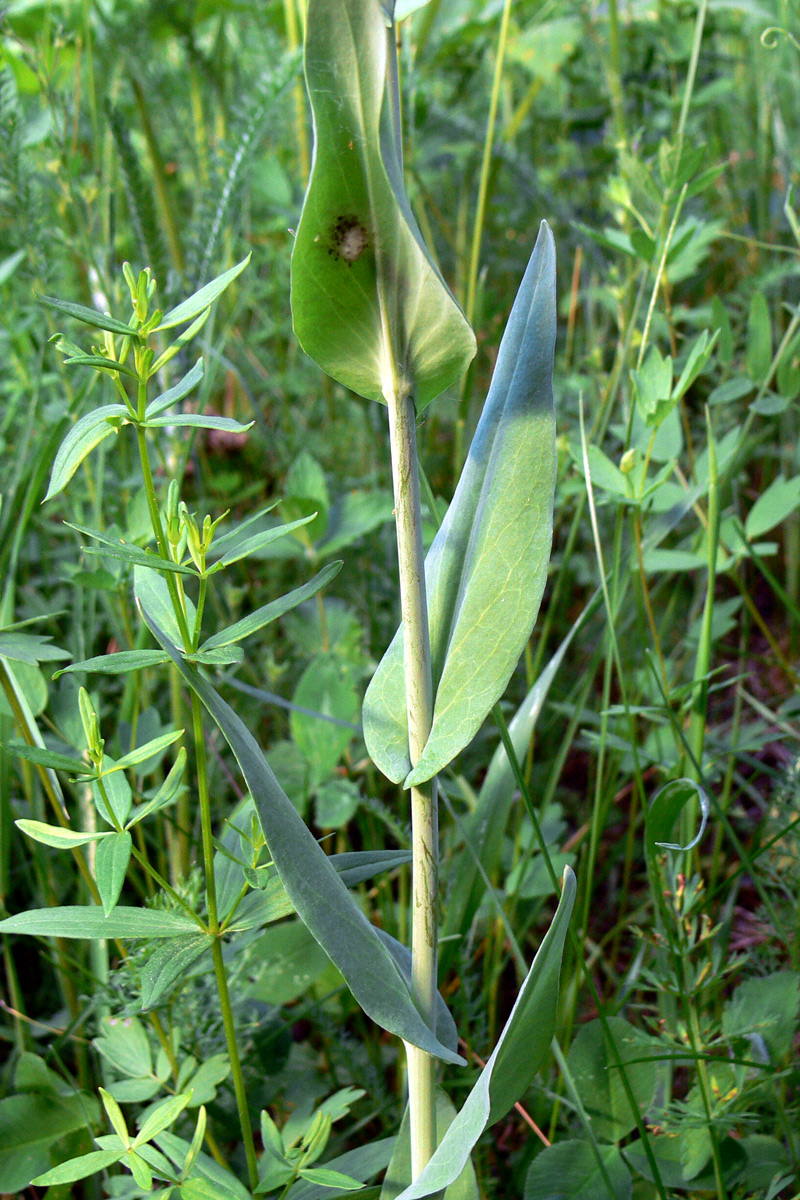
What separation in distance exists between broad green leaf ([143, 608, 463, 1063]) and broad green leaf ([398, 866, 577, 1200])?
0.07ft

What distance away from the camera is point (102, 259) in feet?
2.98

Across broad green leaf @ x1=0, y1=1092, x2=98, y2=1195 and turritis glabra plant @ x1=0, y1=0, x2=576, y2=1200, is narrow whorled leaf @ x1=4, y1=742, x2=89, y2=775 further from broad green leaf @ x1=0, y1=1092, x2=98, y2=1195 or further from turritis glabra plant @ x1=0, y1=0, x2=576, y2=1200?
broad green leaf @ x1=0, y1=1092, x2=98, y2=1195

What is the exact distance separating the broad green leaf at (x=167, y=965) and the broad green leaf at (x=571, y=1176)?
0.87 ft

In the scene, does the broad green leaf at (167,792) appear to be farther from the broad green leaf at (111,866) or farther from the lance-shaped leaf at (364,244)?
the lance-shaped leaf at (364,244)

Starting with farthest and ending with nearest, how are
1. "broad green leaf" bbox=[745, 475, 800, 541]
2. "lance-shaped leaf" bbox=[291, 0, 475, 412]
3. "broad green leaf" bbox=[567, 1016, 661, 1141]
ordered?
"broad green leaf" bbox=[745, 475, 800, 541], "broad green leaf" bbox=[567, 1016, 661, 1141], "lance-shaped leaf" bbox=[291, 0, 475, 412]

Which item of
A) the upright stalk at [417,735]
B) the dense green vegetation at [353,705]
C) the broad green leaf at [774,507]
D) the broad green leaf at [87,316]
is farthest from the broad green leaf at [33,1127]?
the broad green leaf at [774,507]

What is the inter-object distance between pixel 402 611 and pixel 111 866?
0.18 meters

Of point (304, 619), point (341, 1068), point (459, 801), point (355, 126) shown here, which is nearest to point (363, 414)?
point (304, 619)

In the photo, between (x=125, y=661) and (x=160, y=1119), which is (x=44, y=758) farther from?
(x=160, y=1119)

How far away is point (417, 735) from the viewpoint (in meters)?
0.46

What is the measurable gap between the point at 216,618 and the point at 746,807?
0.66 metres

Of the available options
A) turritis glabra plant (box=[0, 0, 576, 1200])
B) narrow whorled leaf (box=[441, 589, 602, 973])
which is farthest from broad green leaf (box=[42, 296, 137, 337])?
narrow whorled leaf (box=[441, 589, 602, 973])

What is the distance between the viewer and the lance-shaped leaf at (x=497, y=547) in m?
0.44

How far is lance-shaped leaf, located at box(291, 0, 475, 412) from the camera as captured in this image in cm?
37
